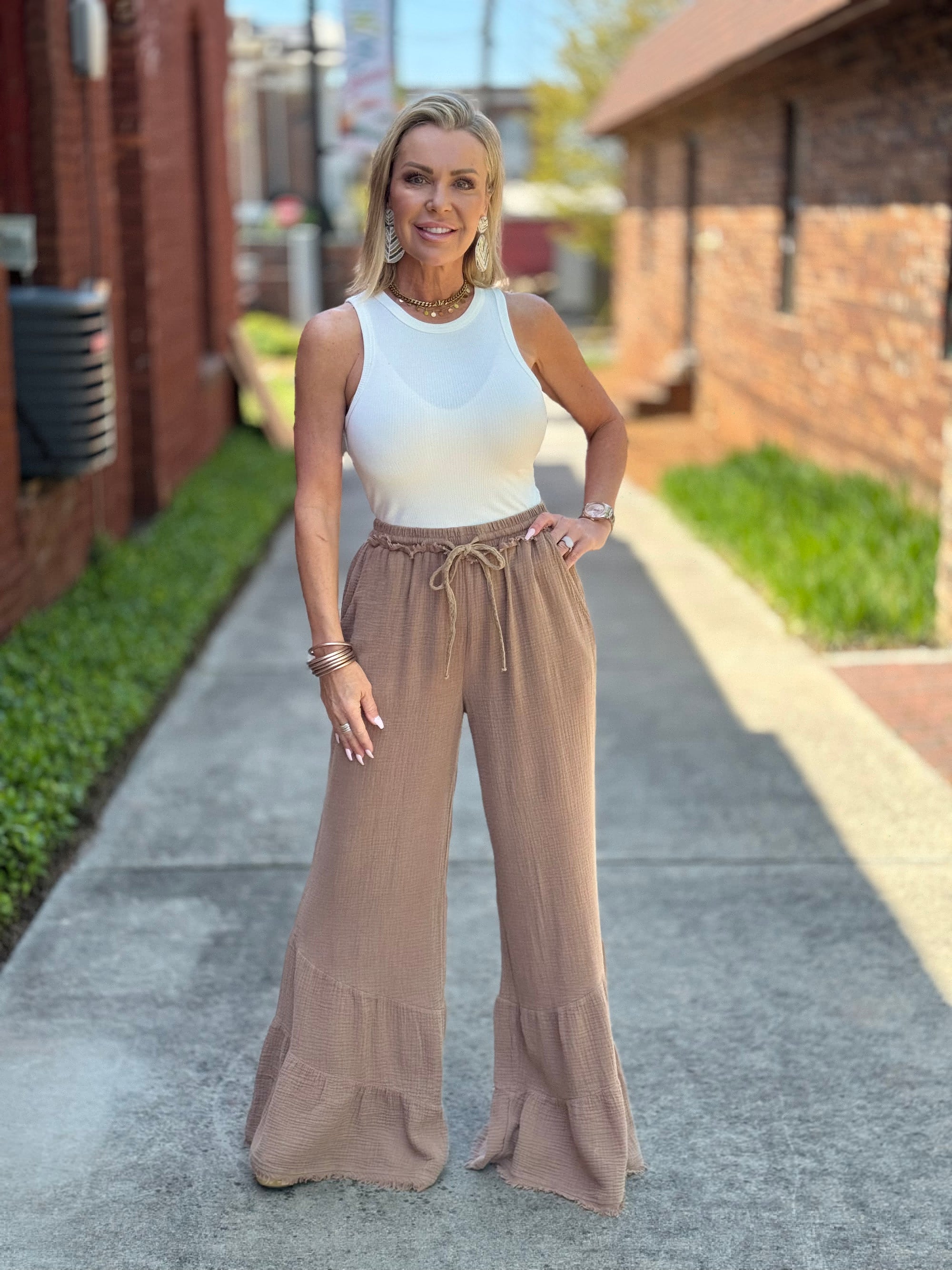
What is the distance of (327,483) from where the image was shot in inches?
110

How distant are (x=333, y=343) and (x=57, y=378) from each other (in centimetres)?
431

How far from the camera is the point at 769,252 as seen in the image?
12984 millimetres

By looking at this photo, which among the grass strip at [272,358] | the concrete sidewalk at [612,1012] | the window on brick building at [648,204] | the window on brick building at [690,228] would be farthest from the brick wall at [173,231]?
the window on brick building at [648,204]

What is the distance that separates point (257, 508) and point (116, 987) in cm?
689

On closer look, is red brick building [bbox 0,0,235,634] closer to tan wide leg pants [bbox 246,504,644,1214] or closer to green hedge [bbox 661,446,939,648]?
green hedge [bbox 661,446,939,648]

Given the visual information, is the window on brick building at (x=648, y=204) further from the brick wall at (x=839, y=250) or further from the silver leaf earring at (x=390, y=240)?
the silver leaf earring at (x=390, y=240)

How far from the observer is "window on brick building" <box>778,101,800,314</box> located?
12.1 metres

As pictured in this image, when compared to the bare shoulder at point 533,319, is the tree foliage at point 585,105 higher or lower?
higher

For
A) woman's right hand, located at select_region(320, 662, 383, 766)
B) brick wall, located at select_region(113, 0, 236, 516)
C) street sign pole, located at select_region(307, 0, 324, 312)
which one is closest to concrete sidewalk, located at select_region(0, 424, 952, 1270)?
woman's right hand, located at select_region(320, 662, 383, 766)

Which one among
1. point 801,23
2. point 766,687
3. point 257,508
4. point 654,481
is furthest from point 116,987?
point 654,481

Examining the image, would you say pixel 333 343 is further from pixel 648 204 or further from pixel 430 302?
pixel 648 204

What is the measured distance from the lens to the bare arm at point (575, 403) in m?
2.89

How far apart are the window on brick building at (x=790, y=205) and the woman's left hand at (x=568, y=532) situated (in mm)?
9647

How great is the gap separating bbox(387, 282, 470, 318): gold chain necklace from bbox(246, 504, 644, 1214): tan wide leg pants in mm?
395
